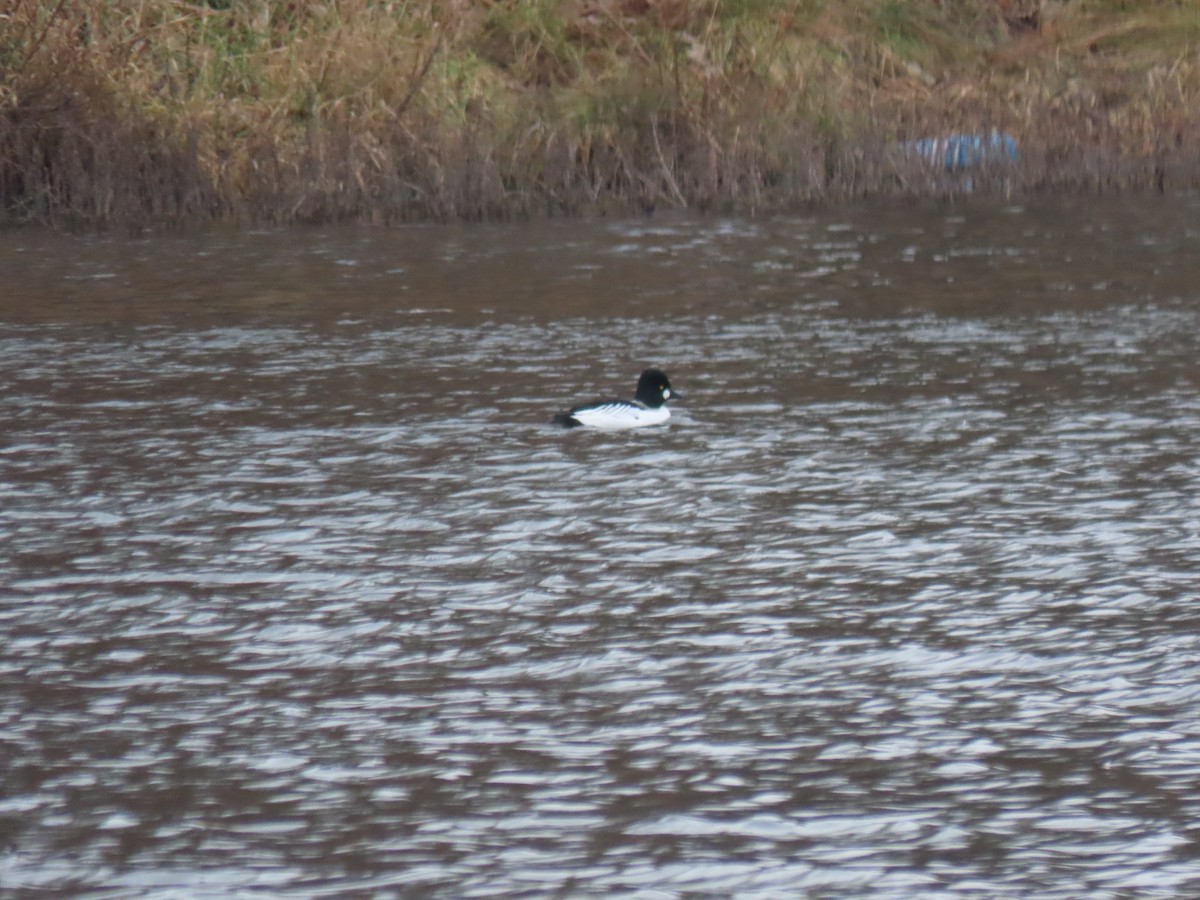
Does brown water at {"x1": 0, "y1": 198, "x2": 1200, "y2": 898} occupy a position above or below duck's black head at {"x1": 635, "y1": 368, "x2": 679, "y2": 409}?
below

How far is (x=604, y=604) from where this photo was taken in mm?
8148

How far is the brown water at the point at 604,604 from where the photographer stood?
5.79 meters

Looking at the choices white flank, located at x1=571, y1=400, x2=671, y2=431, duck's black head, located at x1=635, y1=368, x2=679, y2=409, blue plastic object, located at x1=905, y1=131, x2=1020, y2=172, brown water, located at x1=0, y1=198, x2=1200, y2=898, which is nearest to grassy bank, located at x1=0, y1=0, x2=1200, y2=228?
blue plastic object, located at x1=905, y1=131, x2=1020, y2=172

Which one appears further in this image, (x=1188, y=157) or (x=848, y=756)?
(x=1188, y=157)

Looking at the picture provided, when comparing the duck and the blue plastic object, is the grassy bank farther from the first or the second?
the duck

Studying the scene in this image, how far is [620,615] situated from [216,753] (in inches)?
74.8

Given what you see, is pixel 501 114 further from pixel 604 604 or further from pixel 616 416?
pixel 604 604

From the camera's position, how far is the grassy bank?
72.5 feet

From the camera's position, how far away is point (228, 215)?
22.3m

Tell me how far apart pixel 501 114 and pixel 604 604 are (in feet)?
53.8

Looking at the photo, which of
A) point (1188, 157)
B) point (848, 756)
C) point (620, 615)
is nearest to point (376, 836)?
point (848, 756)

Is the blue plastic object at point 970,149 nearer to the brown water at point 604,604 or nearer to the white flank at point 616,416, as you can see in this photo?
the brown water at point 604,604

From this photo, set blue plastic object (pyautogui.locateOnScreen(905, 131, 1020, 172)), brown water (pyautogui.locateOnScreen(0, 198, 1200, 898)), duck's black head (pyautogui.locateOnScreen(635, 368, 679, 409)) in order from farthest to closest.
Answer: blue plastic object (pyautogui.locateOnScreen(905, 131, 1020, 172)) → duck's black head (pyautogui.locateOnScreen(635, 368, 679, 409)) → brown water (pyautogui.locateOnScreen(0, 198, 1200, 898))

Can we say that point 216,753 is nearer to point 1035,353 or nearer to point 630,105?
point 1035,353
